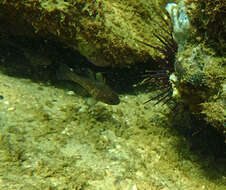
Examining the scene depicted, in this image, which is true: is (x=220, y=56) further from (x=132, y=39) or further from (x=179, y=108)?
(x=132, y=39)

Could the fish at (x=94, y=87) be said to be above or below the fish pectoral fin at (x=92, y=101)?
above

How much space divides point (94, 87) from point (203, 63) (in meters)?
2.33

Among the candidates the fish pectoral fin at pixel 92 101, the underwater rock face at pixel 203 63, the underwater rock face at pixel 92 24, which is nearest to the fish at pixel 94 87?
the fish pectoral fin at pixel 92 101

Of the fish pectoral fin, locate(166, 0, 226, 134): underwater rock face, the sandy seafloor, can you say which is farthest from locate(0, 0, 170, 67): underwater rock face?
locate(166, 0, 226, 134): underwater rock face

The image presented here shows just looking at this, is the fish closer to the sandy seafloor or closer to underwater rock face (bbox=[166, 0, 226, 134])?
the sandy seafloor

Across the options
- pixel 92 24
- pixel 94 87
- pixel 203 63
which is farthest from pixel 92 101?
pixel 203 63

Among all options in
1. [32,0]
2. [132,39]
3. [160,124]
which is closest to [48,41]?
[32,0]

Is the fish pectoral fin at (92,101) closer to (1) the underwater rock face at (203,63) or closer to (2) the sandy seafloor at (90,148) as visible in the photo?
(2) the sandy seafloor at (90,148)

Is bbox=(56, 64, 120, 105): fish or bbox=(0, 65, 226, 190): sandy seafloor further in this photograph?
bbox=(56, 64, 120, 105): fish

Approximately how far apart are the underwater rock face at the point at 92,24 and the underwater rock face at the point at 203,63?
4.69ft

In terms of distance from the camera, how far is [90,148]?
2.89 meters

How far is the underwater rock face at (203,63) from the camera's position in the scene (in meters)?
2.11

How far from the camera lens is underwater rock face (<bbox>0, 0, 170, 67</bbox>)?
10.8ft

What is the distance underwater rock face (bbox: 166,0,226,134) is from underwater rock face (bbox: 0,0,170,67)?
1430mm
